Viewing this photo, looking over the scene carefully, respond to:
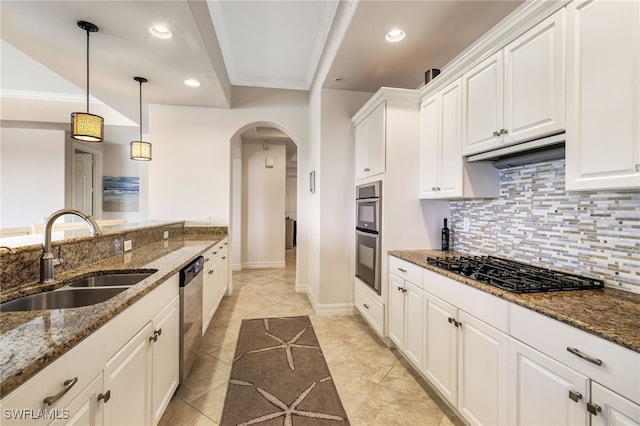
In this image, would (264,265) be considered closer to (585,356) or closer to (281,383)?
(281,383)

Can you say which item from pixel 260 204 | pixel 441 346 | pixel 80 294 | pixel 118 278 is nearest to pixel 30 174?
pixel 260 204

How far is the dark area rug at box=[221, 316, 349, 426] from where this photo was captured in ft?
5.61

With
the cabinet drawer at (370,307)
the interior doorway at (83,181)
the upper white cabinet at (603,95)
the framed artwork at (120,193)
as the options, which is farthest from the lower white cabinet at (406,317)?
the interior doorway at (83,181)

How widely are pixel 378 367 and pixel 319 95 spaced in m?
2.89

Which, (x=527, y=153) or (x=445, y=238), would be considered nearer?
(x=527, y=153)

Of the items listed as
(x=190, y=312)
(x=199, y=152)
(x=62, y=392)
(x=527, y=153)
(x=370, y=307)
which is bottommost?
(x=370, y=307)

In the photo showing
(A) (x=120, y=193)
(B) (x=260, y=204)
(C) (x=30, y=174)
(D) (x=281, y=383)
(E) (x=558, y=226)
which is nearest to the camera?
(E) (x=558, y=226)

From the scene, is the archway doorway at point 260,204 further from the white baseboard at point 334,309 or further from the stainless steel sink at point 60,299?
the stainless steel sink at point 60,299

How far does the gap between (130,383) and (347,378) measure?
146cm

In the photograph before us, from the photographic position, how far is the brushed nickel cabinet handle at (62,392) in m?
0.75

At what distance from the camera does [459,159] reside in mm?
2070

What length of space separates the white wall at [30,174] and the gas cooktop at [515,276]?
6696 millimetres

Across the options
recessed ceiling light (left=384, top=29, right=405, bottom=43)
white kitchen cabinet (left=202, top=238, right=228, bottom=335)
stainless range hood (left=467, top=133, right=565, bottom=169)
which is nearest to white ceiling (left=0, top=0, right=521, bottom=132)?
recessed ceiling light (left=384, top=29, right=405, bottom=43)

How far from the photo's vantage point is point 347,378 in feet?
6.93
